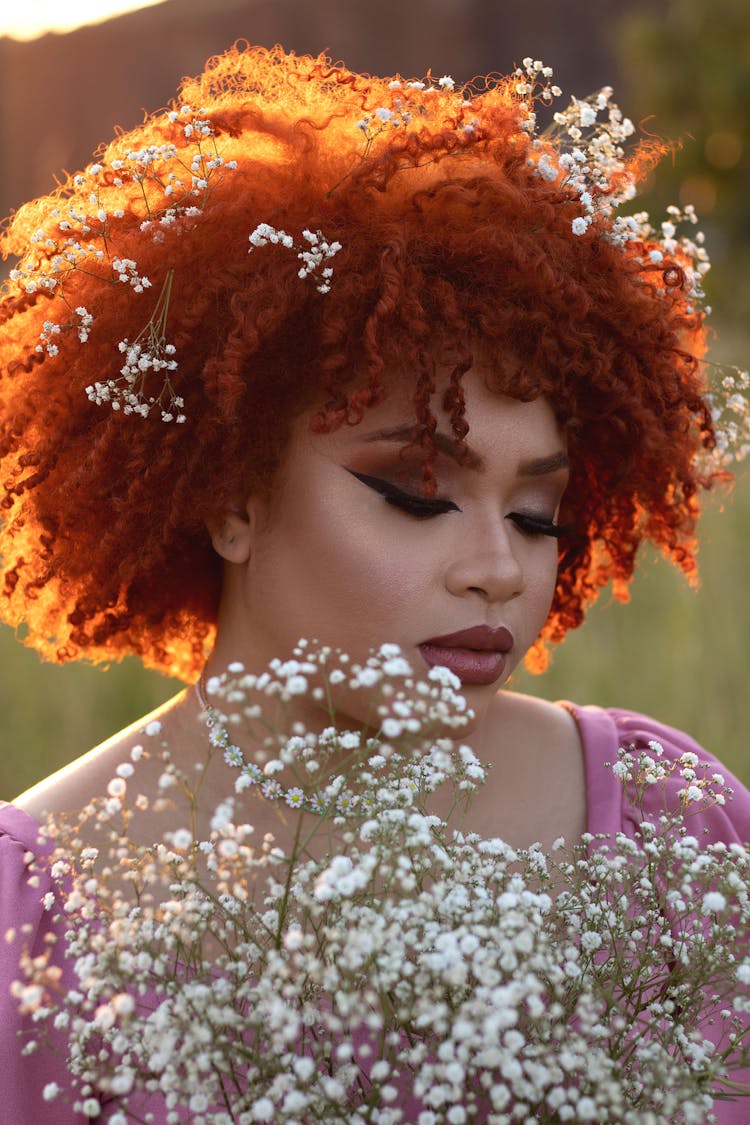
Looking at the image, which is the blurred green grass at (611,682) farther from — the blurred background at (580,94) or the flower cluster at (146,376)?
the flower cluster at (146,376)

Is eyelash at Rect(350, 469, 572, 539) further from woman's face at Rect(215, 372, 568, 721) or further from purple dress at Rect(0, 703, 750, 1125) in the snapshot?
purple dress at Rect(0, 703, 750, 1125)

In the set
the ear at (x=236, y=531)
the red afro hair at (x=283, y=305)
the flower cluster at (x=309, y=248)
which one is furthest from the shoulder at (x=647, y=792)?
the flower cluster at (x=309, y=248)

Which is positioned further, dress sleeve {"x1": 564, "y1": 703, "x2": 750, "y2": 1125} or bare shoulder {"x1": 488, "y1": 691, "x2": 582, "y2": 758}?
bare shoulder {"x1": 488, "y1": 691, "x2": 582, "y2": 758}

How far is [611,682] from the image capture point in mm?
4770

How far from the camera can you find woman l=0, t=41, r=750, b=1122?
227 cm

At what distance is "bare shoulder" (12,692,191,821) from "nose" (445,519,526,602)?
2.40ft

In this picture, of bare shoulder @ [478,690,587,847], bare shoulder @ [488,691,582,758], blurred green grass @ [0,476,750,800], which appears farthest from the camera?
blurred green grass @ [0,476,750,800]

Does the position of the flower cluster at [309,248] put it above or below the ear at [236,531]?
above

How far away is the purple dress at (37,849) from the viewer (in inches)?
84.2

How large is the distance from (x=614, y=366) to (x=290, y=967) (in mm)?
1500

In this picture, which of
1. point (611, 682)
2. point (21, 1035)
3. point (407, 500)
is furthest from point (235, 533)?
point (611, 682)

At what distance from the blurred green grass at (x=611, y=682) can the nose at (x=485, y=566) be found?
7.62 ft

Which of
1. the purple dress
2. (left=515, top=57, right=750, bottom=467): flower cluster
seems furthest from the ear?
(left=515, top=57, right=750, bottom=467): flower cluster

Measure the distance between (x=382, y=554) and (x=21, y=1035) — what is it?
1.05 metres
